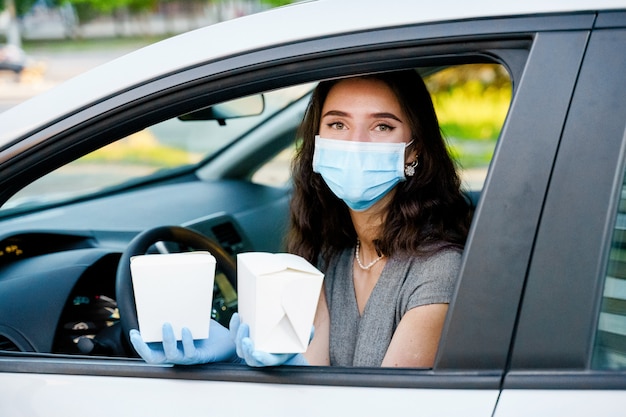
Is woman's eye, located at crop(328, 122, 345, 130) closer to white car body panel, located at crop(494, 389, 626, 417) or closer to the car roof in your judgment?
the car roof

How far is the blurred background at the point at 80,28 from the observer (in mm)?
19203

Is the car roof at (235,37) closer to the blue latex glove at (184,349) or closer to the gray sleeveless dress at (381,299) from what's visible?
the blue latex glove at (184,349)

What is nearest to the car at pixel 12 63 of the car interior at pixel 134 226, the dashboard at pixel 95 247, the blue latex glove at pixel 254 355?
the car interior at pixel 134 226

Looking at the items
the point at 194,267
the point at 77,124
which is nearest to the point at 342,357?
the point at 194,267

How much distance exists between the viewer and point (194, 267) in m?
1.53

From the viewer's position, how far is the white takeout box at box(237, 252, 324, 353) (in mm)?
1489

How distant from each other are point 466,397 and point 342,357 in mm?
743

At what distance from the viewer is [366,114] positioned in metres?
2.04

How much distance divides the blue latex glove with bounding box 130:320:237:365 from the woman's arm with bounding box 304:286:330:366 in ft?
1.60

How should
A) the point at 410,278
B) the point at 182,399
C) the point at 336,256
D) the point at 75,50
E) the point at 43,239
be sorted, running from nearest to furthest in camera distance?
1. the point at 182,399
2. the point at 410,278
3. the point at 336,256
4. the point at 43,239
5. the point at 75,50

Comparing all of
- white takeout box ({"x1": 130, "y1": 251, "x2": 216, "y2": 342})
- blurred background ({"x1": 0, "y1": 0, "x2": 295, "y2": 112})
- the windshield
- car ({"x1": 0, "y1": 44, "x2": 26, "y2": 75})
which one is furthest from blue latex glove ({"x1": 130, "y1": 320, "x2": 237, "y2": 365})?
car ({"x1": 0, "y1": 44, "x2": 26, "y2": 75})

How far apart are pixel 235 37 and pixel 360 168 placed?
1.42 ft

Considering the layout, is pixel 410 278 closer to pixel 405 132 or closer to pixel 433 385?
pixel 405 132

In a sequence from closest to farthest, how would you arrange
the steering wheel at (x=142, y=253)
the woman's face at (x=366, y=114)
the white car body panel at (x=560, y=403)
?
the white car body panel at (x=560, y=403), the woman's face at (x=366, y=114), the steering wheel at (x=142, y=253)
